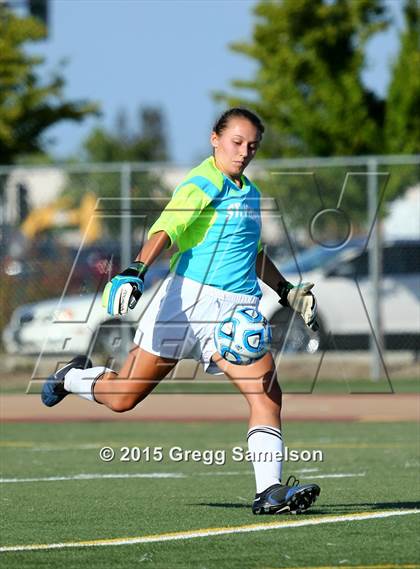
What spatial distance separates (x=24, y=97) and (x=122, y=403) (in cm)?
1887

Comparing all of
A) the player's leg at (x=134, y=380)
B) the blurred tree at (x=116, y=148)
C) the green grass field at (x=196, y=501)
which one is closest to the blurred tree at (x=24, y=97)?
the green grass field at (x=196, y=501)

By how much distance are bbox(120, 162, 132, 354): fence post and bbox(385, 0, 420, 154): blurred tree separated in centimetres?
652

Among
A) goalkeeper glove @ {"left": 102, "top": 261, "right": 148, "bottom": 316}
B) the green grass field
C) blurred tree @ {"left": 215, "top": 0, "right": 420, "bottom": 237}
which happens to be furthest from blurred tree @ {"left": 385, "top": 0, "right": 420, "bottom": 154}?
goalkeeper glove @ {"left": 102, "top": 261, "right": 148, "bottom": 316}

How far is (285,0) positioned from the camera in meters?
27.4

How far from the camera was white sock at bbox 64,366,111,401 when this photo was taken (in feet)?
26.7

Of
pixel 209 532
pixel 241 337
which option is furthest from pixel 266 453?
pixel 209 532

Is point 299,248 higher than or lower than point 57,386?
higher

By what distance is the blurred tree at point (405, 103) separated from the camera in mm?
24484

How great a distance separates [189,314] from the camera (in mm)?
7508

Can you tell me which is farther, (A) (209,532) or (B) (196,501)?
(B) (196,501)

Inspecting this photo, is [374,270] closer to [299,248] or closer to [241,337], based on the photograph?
[299,248]

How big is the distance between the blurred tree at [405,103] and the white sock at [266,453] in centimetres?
1719

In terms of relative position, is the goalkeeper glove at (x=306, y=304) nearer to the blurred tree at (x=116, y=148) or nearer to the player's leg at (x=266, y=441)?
the player's leg at (x=266, y=441)

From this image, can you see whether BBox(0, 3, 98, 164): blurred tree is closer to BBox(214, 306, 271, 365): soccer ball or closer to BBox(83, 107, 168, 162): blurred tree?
BBox(214, 306, 271, 365): soccer ball
